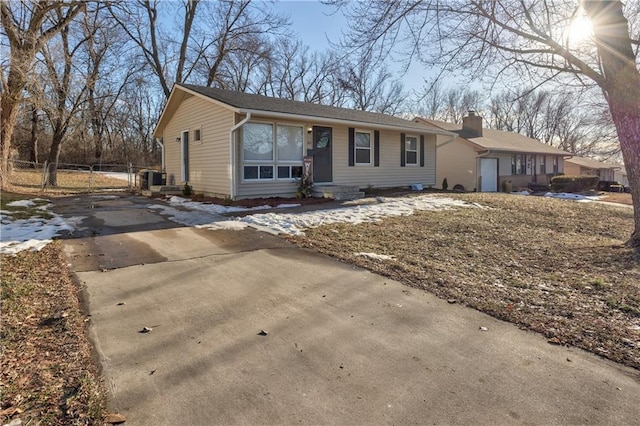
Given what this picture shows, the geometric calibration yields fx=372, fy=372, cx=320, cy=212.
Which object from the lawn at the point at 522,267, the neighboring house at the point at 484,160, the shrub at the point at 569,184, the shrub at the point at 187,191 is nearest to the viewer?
the lawn at the point at 522,267

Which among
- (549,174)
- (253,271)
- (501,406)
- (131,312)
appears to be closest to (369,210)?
(253,271)

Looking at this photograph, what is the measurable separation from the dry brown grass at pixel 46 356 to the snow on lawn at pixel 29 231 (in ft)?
5.09

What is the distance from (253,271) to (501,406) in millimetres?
3227

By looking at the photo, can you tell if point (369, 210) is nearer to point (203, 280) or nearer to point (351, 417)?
point (203, 280)

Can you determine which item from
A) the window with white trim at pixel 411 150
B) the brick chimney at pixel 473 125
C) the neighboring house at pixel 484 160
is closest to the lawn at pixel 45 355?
the window with white trim at pixel 411 150

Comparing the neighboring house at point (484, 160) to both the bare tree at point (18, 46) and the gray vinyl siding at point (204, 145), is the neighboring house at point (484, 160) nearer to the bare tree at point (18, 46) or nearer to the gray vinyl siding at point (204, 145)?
the gray vinyl siding at point (204, 145)

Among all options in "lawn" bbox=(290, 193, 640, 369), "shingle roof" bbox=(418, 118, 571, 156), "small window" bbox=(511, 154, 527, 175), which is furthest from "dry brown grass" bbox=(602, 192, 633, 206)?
"lawn" bbox=(290, 193, 640, 369)

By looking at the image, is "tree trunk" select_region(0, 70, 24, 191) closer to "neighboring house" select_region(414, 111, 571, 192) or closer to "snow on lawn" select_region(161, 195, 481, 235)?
"snow on lawn" select_region(161, 195, 481, 235)

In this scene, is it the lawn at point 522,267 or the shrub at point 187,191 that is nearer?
the lawn at point 522,267

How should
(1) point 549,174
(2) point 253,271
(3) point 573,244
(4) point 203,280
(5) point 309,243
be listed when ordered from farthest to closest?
1. (1) point 549,174
2. (3) point 573,244
3. (5) point 309,243
4. (2) point 253,271
5. (4) point 203,280

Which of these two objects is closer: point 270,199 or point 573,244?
point 573,244

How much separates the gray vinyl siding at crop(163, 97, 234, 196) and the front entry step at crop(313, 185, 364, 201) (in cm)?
295

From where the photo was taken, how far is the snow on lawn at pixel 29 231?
222 inches

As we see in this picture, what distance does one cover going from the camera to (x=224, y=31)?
24.3 metres
